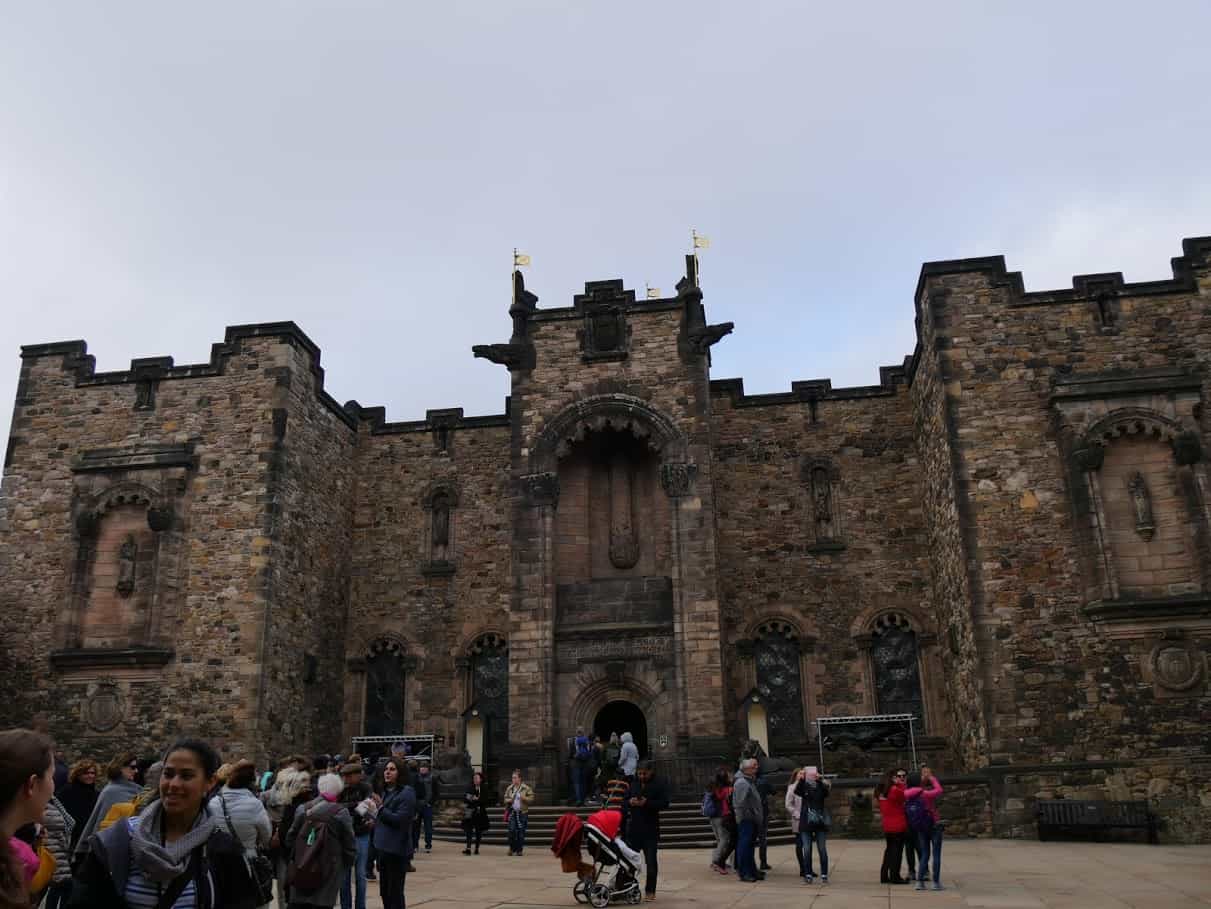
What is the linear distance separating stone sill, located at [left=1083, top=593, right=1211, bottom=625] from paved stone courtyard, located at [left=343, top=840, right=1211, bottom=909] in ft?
12.4

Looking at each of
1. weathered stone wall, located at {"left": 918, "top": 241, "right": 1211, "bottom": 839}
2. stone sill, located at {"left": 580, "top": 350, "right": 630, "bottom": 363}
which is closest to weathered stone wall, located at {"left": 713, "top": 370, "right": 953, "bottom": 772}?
weathered stone wall, located at {"left": 918, "top": 241, "right": 1211, "bottom": 839}

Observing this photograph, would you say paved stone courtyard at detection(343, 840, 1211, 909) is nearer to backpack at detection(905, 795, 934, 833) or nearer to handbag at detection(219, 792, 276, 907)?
backpack at detection(905, 795, 934, 833)

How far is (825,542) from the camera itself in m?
23.3

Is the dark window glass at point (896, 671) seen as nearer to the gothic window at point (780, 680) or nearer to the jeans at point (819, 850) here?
the gothic window at point (780, 680)

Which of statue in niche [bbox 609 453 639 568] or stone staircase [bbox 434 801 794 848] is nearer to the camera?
stone staircase [bbox 434 801 794 848]

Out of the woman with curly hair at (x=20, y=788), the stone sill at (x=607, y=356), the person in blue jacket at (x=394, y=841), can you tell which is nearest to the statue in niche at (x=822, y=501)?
the stone sill at (x=607, y=356)

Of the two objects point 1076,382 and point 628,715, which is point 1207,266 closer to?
point 1076,382

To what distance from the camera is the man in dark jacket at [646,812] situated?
36.8ft

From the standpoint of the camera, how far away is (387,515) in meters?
25.3

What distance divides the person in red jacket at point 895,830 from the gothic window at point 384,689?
47.3ft

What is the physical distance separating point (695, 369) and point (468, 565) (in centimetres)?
737

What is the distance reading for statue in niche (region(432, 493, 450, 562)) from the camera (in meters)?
24.9

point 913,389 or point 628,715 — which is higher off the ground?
point 913,389

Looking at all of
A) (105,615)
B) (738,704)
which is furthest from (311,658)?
(738,704)
